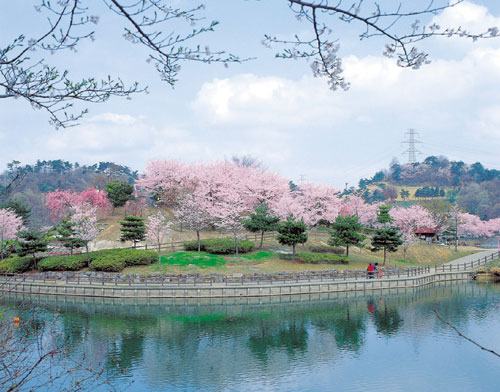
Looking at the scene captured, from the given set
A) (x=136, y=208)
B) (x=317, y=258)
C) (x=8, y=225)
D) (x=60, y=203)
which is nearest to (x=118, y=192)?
(x=136, y=208)

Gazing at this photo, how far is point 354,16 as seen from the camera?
15.9 ft

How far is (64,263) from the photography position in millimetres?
41562

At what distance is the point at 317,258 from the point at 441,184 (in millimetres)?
123441

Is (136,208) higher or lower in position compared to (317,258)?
higher

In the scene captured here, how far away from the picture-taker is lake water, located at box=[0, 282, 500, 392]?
18.7 metres

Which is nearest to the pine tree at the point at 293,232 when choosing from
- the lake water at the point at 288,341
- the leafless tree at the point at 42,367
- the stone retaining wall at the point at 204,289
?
the stone retaining wall at the point at 204,289

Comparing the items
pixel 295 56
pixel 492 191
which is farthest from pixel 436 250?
pixel 492 191

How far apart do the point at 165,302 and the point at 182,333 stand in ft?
26.7

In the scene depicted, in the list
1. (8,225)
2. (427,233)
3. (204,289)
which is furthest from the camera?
(427,233)

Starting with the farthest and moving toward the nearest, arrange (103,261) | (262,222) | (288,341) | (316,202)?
(316,202), (262,222), (103,261), (288,341)

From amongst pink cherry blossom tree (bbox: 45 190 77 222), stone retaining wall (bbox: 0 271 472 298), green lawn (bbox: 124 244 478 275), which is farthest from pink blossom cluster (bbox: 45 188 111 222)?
stone retaining wall (bbox: 0 271 472 298)

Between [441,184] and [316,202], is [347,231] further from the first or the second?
[441,184]

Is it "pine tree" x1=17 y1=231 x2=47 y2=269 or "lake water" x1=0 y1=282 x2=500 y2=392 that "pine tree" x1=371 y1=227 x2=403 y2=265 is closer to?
"lake water" x1=0 y1=282 x2=500 y2=392

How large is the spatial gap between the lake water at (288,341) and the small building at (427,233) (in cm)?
3740
